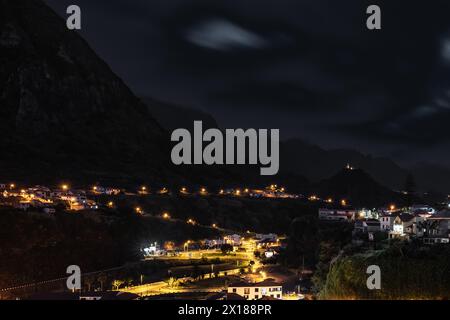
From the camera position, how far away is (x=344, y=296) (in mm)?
33125

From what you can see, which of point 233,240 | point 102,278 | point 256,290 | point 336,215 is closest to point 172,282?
point 102,278

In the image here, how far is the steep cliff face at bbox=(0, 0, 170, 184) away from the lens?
10638 centimetres

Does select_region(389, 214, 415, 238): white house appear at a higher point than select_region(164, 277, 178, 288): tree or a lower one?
higher

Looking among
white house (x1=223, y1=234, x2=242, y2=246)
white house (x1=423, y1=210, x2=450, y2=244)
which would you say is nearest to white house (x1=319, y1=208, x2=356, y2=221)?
white house (x1=223, y1=234, x2=242, y2=246)

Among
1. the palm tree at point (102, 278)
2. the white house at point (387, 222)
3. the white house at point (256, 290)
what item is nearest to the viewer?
the white house at point (256, 290)

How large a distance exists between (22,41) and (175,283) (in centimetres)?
10483

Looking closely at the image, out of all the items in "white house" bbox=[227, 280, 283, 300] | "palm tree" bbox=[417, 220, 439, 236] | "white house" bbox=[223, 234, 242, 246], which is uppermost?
"palm tree" bbox=[417, 220, 439, 236]

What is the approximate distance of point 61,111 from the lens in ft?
429

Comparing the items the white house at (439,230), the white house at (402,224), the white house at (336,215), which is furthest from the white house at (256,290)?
the white house at (336,215)

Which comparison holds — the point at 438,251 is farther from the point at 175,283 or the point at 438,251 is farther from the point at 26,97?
the point at 26,97

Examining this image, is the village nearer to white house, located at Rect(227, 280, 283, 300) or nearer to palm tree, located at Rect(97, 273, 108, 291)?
white house, located at Rect(227, 280, 283, 300)

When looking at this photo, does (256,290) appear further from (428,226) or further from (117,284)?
(117,284)

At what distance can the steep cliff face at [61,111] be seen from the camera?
10638 centimetres

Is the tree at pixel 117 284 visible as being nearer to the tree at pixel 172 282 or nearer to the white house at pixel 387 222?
the tree at pixel 172 282
